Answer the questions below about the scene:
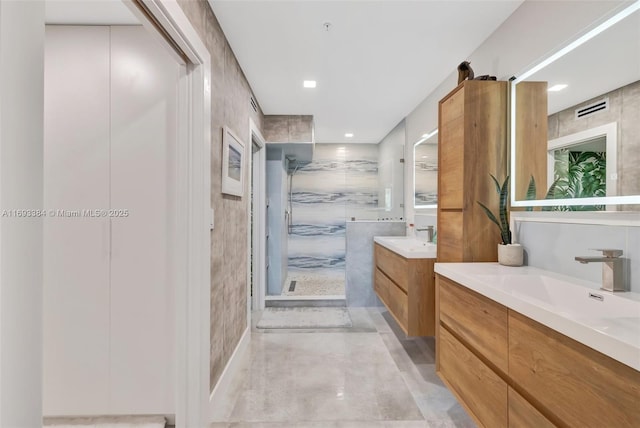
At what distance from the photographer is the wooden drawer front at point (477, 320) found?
1.17 metres

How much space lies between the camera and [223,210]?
2.09m

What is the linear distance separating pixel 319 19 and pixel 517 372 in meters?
1.99

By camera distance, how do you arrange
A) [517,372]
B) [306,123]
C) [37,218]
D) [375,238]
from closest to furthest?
[37,218] < [517,372] < [375,238] < [306,123]

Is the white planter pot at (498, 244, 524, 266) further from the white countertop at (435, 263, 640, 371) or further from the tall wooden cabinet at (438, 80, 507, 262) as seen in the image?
the tall wooden cabinet at (438, 80, 507, 262)

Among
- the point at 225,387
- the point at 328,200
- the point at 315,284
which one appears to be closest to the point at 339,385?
the point at 225,387

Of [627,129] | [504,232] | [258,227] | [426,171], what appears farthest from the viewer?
[258,227]

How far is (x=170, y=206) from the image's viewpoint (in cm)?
171

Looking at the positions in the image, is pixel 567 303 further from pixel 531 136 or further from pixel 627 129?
pixel 531 136

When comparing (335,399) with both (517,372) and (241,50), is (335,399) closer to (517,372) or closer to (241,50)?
(517,372)

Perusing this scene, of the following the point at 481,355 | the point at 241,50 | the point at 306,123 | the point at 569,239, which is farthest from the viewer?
the point at 306,123

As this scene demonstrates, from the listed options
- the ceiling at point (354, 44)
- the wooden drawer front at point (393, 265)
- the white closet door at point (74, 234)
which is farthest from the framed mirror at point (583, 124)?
the white closet door at point (74, 234)

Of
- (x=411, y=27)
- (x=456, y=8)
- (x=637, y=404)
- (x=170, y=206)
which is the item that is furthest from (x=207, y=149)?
(x=637, y=404)

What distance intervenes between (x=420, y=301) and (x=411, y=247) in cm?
63

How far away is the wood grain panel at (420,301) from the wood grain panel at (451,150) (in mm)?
535
